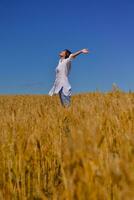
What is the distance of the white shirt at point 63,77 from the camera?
23.0ft

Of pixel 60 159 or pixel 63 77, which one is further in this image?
pixel 63 77

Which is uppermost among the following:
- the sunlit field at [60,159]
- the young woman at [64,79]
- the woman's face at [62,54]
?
the woman's face at [62,54]

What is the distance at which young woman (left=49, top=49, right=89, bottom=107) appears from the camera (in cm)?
698

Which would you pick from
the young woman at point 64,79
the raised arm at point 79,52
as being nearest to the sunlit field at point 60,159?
the raised arm at point 79,52

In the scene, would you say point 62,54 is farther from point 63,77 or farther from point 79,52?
point 79,52

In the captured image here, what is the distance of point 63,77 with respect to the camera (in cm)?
708

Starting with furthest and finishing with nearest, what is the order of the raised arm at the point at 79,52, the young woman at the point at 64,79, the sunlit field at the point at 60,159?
the young woman at the point at 64,79
the raised arm at the point at 79,52
the sunlit field at the point at 60,159

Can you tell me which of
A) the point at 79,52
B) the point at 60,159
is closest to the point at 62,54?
the point at 79,52

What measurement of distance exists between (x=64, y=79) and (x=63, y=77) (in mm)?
40

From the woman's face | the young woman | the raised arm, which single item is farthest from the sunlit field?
the woman's face

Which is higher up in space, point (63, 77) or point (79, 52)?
point (79, 52)

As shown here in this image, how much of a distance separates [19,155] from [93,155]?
1.20 m

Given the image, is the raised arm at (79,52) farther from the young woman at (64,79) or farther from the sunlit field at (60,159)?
the sunlit field at (60,159)

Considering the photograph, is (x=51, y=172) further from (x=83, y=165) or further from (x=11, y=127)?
(x=83, y=165)
